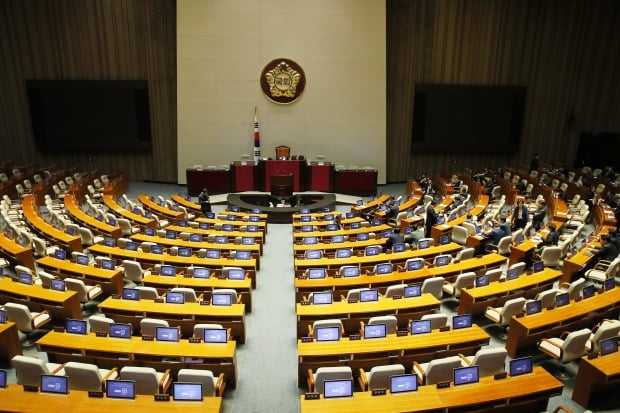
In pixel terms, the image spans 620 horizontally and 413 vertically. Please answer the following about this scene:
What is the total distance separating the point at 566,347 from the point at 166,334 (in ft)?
18.7

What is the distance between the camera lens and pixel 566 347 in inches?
246

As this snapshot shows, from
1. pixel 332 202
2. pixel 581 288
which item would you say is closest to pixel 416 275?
pixel 581 288

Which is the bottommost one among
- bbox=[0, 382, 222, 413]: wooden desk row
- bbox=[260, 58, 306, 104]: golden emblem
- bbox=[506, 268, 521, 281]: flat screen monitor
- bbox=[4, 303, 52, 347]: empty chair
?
bbox=[4, 303, 52, 347]: empty chair

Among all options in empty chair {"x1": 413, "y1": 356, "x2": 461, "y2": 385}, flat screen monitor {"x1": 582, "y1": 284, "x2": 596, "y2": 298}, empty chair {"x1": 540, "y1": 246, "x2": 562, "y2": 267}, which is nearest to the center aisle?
empty chair {"x1": 413, "y1": 356, "x2": 461, "y2": 385}

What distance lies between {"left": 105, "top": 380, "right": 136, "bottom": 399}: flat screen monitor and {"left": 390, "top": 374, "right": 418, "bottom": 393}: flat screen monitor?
296 centimetres

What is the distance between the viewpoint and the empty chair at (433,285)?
27.3 feet

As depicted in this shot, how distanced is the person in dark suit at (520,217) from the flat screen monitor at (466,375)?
333 inches

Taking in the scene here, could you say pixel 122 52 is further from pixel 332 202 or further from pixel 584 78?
pixel 584 78

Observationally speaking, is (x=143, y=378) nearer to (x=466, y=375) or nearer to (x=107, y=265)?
(x=466, y=375)

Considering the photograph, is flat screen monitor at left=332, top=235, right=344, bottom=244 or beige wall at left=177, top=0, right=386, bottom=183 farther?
beige wall at left=177, top=0, right=386, bottom=183

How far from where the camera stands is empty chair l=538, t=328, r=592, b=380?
620 centimetres

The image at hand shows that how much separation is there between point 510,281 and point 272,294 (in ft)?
15.9

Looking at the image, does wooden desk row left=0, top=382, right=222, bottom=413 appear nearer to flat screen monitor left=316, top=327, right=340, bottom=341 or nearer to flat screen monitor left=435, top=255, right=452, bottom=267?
flat screen monitor left=316, top=327, right=340, bottom=341

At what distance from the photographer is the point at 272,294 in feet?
31.7
